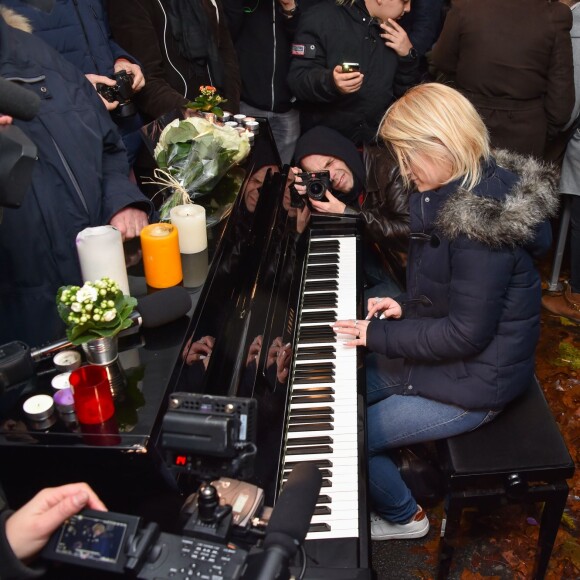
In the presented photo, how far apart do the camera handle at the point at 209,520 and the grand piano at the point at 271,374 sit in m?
0.09

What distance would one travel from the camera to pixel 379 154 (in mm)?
3547

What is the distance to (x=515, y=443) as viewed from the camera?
8.17 ft

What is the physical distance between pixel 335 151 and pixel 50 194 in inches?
71.2

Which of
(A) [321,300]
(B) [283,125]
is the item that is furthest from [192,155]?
(B) [283,125]

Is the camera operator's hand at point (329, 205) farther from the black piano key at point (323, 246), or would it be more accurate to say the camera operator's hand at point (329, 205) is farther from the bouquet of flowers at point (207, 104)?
the bouquet of flowers at point (207, 104)

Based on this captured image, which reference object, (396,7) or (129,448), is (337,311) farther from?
(396,7)

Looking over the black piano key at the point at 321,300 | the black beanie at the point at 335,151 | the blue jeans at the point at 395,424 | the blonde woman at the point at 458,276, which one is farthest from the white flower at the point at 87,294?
the black beanie at the point at 335,151

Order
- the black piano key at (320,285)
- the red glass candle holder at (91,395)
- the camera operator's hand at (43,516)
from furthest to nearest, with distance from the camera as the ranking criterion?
the black piano key at (320,285)
the red glass candle holder at (91,395)
the camera operator's hand at (43,516)

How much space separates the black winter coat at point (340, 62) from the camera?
4125 millimetres

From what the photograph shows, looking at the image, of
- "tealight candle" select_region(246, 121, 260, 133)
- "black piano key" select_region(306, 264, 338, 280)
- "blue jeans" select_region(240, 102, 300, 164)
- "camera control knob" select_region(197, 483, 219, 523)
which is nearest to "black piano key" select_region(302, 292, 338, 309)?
"black piano key" select_region(306, 264, 338, 280)

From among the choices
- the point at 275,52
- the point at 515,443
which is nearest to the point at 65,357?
the point at 515,443

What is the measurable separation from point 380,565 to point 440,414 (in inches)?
34.3

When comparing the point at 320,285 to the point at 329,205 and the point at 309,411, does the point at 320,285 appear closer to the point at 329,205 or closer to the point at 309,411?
the point at 329,205

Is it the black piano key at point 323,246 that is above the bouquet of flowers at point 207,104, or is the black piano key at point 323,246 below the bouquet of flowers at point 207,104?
below
